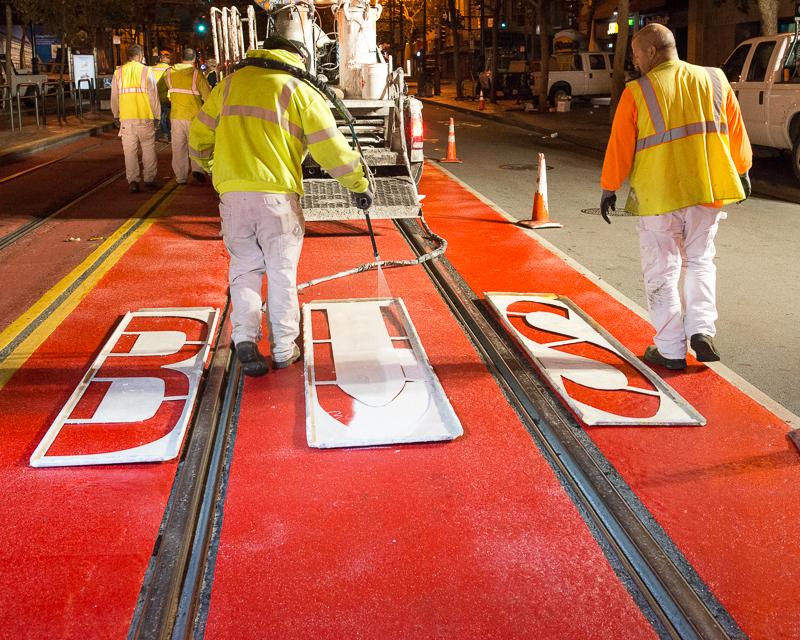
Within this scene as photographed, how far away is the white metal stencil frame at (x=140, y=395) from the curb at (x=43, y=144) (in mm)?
12594

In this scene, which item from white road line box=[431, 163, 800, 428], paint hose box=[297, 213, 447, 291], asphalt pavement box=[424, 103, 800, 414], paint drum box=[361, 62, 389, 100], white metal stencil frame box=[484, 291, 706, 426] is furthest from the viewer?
paint drum box=[361, 62, 389, 100]

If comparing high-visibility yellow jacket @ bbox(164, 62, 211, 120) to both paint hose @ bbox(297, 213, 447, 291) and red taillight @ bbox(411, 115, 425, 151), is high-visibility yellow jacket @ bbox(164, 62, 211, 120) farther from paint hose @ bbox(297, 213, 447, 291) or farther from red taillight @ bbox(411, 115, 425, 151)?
paint hose @ bbox(297, 213, 447, 291)

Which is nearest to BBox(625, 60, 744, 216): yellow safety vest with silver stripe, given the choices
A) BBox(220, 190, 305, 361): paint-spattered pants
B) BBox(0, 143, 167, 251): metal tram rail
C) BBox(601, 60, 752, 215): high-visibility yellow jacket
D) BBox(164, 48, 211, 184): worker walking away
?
BBox(601, 60, 752, 215): high-visibility yellow jacket

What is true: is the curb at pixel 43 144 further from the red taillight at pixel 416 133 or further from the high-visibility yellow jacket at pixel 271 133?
the high-visibility yellow jacket at pixel 271 133

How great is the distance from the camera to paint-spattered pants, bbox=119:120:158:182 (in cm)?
1241

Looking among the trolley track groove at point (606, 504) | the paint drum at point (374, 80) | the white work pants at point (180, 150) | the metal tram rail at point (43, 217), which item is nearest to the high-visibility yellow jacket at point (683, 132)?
the trolley track groove at point (606, 504)

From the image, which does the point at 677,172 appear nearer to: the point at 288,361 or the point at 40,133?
the point at 288,361

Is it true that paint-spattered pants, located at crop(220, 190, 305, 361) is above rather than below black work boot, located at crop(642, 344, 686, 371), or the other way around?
above

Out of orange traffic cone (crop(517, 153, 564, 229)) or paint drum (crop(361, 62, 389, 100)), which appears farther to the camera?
paint drum (crop(361, 62, 389, 100))

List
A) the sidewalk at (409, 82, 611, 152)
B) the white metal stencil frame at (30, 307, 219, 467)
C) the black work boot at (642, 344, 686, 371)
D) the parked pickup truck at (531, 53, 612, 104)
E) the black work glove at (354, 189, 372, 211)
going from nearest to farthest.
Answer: the white metal stencil frame at (30, 307, 219, 467), the black work glove at (354, 189, 372, 211), the black work boot at (642, 344, 686, 371), the sidewalk at (409, 82, 611, 152), the parked pickup truck at (531, 53, 612, 104)

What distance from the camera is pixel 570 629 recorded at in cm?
296

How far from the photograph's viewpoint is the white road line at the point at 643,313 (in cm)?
482

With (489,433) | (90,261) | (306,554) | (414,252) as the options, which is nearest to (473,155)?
(414,252)

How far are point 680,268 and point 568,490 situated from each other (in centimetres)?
213
